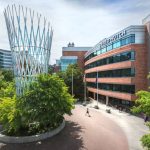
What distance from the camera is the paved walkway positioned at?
32219 millimetres

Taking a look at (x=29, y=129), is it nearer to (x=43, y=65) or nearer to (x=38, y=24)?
(x=43, y=65)

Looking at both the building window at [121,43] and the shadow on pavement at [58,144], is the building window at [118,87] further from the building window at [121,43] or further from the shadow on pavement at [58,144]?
the shadow on pavement at [58,144]

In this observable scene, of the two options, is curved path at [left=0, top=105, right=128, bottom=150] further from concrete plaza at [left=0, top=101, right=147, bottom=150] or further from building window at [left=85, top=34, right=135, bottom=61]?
building window at [left=85, top=34, right=135, bottom=61]

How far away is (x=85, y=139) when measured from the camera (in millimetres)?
33344

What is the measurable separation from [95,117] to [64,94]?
509 inches

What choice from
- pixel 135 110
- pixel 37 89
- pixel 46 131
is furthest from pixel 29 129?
pixel 135 110

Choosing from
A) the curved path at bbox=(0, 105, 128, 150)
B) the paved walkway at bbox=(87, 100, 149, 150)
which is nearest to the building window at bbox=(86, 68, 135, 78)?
the paved walkway at bbox=(87, 100, 149, 150)

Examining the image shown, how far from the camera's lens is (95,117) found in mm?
48906

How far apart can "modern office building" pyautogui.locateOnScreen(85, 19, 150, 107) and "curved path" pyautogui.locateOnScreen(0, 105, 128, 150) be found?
41.2 feet

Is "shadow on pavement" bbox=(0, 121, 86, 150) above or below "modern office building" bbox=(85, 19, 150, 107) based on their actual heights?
below

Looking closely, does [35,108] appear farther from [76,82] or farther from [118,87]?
[76,82]

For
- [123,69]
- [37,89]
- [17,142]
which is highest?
[123,69]

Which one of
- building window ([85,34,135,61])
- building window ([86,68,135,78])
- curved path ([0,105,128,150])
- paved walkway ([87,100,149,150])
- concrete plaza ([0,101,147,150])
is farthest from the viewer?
building window ([86,68,135,78])

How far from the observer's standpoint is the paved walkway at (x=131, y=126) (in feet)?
106
